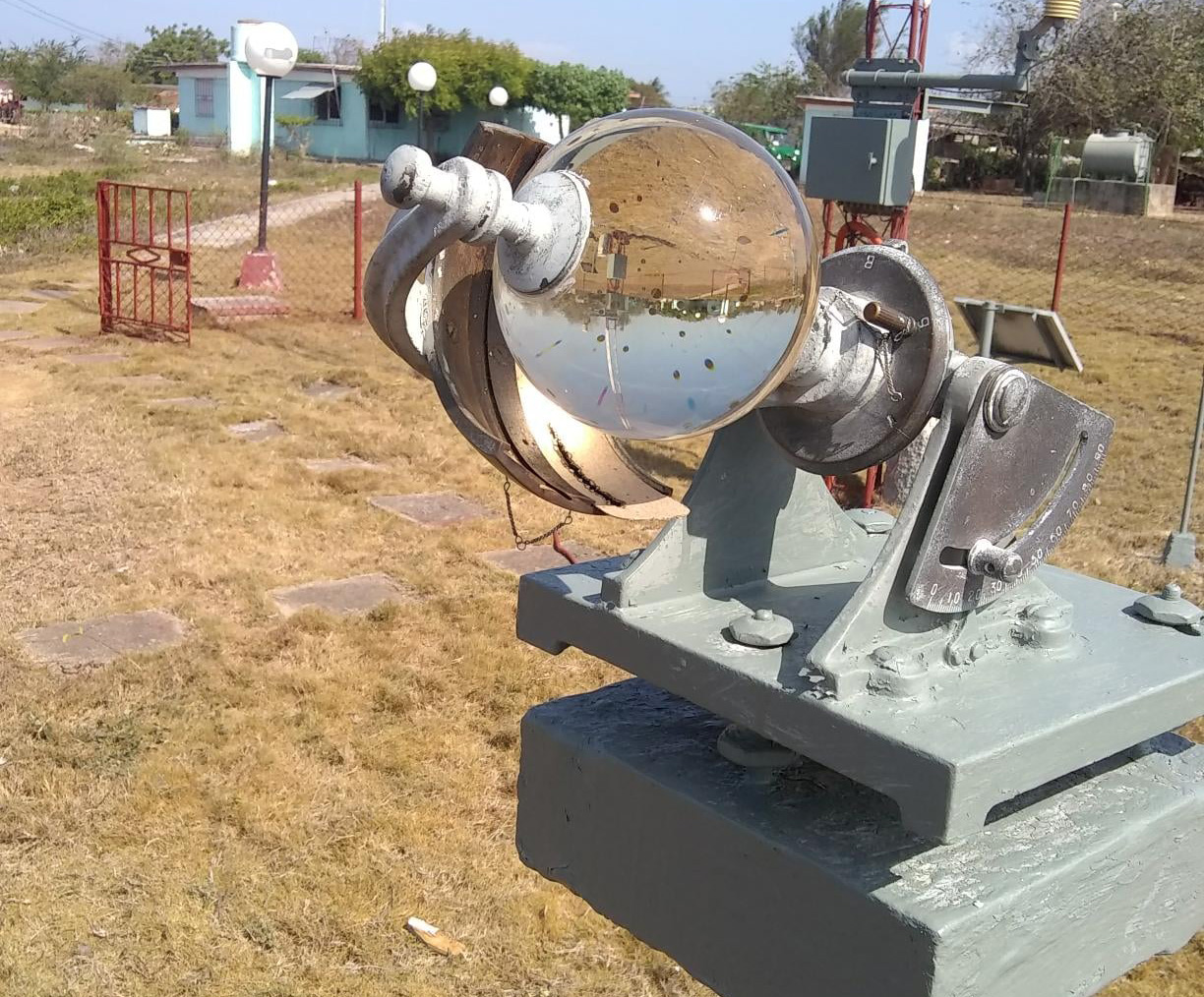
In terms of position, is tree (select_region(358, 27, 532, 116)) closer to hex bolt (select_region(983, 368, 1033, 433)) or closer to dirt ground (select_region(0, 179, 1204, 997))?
dirt ground (select_region(0, 179, 1204, 997))

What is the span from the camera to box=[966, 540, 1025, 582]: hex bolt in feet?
4.42

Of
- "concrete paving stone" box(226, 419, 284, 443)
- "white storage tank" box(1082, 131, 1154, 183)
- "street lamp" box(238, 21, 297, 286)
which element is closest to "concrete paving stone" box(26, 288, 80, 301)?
"street lamp" box(238, 21, 297, 286)

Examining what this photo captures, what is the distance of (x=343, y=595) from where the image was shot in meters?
5.34

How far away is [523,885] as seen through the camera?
11.4 feet

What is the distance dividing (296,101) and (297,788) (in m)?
46.9

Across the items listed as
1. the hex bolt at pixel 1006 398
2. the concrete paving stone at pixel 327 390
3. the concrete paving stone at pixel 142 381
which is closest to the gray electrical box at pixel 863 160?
the concrete paving stone at pixel 327 390

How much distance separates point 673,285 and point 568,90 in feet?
143

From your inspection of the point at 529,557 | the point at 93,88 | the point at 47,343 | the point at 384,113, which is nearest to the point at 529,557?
the point at 529,557

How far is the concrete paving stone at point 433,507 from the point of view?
20.9 feet

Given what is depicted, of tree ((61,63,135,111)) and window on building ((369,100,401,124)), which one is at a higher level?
tree ((61,63,135,111))

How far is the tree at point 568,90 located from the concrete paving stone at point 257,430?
35.8m

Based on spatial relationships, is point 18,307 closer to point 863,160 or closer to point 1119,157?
point 863,160

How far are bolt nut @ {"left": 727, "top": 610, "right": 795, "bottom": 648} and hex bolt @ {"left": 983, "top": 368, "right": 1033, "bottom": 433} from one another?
1.03 feet

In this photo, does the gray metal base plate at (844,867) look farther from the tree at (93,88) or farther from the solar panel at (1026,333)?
the tree at (93,88)
